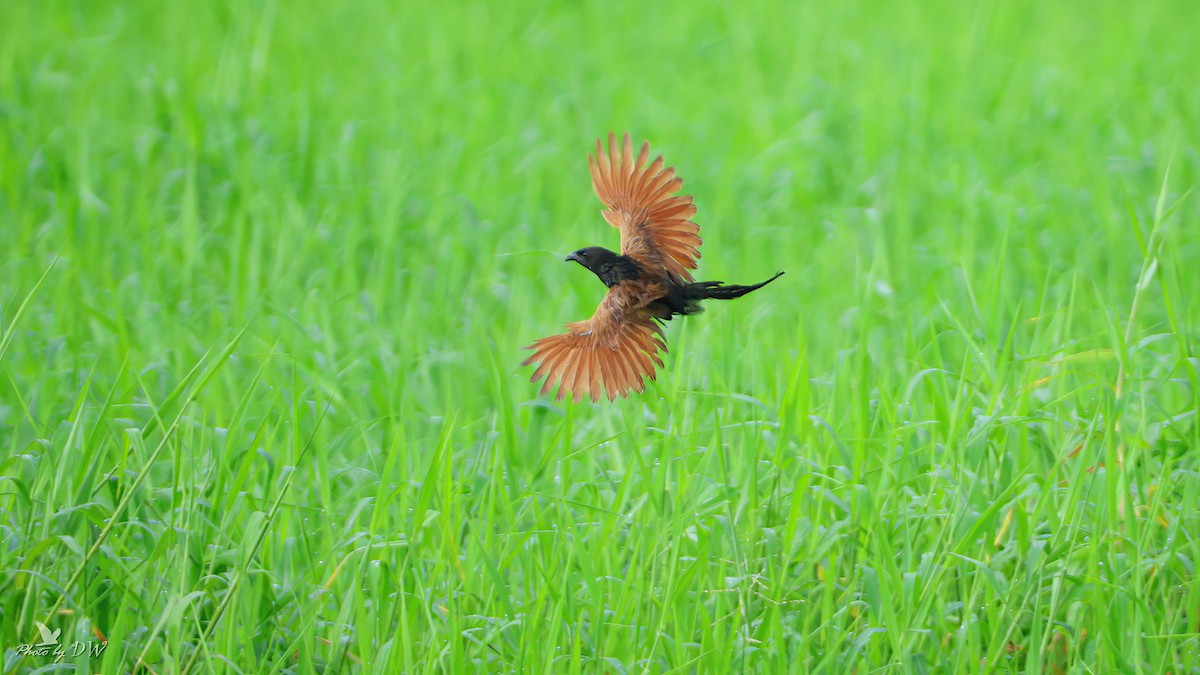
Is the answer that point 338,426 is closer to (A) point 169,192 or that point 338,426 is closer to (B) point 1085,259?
(A) point 169,192

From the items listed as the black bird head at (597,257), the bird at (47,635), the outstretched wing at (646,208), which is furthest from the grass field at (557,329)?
the black bird head at (597,257)

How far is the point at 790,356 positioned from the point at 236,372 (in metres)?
1.61

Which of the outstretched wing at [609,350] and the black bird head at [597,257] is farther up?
the black bird head at [597,257]

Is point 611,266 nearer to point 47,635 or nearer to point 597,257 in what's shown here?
point 597,257

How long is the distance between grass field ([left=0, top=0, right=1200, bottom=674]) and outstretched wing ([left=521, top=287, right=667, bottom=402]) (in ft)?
2.11

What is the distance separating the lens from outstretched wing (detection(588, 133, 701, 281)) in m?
2.05

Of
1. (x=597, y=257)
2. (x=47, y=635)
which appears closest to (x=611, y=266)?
(x=597, y=257)

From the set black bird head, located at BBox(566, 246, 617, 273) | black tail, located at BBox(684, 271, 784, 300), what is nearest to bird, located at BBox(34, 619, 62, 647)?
black bird head, located at BBox(566, 246, 617, 273)

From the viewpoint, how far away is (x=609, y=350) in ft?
6.15

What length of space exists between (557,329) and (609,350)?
1.87 meters

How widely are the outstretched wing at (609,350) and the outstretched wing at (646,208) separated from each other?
0.63 ft

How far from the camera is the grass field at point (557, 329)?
8.21ft

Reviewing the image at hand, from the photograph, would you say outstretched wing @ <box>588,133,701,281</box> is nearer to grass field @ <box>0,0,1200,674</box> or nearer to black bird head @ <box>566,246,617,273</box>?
black bird head @ <box>566,246,617,273</box>

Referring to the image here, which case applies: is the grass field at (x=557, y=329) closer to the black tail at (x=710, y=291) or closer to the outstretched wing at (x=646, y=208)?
the outstretched wing at (x=646, y=208)
